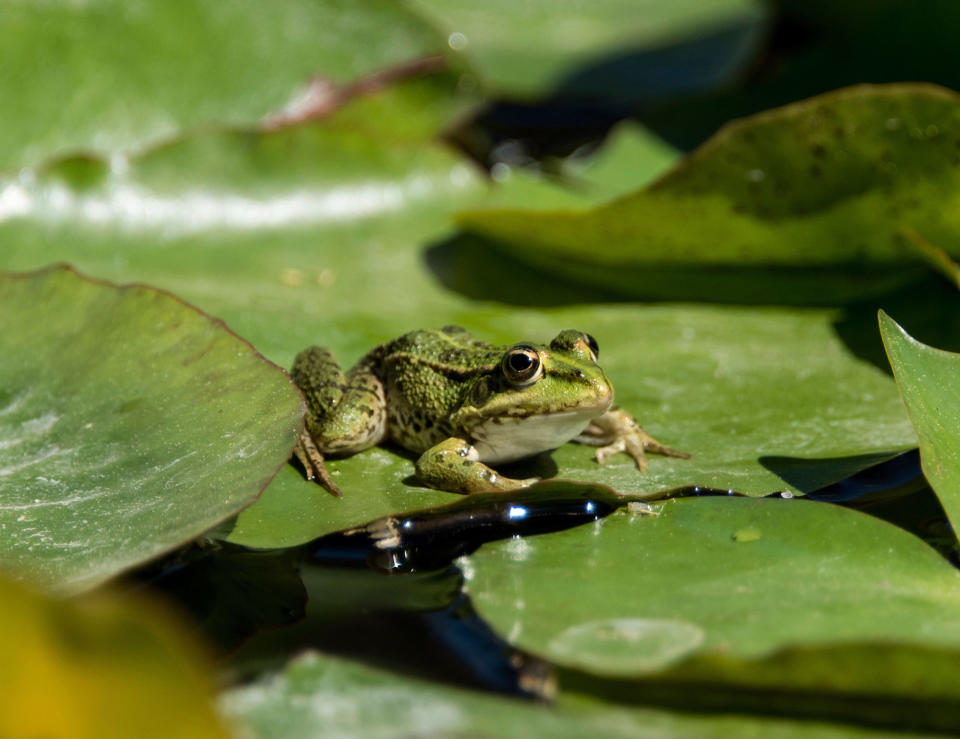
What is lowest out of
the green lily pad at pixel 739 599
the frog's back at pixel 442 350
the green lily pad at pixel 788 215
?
the green lily pad at pixel 739 599

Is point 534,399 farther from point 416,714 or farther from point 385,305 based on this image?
point 416,714

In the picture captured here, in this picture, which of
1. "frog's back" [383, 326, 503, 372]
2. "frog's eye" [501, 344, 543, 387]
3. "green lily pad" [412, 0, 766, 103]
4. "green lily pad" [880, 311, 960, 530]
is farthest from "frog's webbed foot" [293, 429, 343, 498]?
"green lily pad" [412, 0, 766, 103]

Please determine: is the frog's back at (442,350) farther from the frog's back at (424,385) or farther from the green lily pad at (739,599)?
the green lily pad at (739,599)

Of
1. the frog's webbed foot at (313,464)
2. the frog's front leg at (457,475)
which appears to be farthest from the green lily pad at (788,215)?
the frog's webbed foot at (313,464)

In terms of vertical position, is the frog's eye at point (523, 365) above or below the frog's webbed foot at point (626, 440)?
above

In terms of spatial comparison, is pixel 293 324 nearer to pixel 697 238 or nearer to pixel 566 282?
pixel 566 282

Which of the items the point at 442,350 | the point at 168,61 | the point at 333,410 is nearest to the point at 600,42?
the point at 168,61

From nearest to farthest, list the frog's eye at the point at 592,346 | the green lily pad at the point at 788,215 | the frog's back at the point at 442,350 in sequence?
the frog's eye at the point at 592,346 < the frog's back at the point at 442,350 < the green lily pad at the point at 788,215

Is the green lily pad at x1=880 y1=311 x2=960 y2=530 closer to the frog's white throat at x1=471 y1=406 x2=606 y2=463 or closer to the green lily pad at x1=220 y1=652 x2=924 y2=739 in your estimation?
the green lily pad at x1=220 y1=652 x2=924 y2=739
